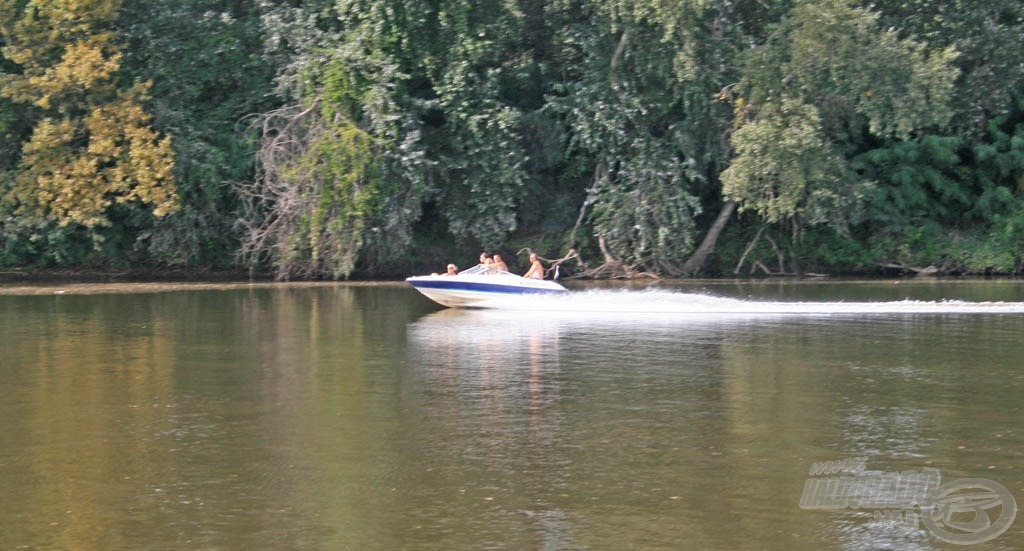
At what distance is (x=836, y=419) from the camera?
15422mm

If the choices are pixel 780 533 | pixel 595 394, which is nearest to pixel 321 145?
pixel 595 394

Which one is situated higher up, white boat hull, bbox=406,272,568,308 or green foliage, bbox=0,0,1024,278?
green foliage, bbox=0,0,1024,278

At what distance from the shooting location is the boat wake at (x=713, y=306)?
28.5 metres

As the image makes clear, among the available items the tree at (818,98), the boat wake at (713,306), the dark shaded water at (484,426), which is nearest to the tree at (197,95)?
the boat wake at (713,306)

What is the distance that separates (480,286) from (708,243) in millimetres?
12939

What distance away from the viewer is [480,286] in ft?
101

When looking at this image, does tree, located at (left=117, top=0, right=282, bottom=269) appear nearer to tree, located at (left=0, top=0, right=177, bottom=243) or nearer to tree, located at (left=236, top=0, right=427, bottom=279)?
tree, located at (left=0, top=0, right=177, bottom=243)

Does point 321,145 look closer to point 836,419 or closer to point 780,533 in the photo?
point 836,419

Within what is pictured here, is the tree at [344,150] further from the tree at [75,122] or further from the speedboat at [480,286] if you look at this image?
the speedboat at [480,286]

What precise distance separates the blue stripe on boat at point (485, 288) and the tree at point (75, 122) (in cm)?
1089

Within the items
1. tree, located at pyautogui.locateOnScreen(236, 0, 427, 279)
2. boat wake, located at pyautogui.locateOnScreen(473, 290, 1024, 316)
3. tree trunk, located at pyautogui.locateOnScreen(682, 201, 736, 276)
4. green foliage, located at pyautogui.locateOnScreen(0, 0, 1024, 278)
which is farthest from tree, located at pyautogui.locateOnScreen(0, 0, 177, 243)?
tree trunk, located at pyautogui.locateOnScreen(682, 201, 736, 276)

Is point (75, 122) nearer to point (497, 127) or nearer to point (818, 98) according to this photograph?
point (497, 127)

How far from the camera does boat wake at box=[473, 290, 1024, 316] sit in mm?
28484

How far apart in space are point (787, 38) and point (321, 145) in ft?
44.7
